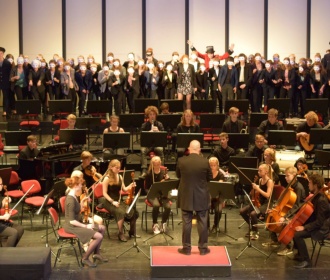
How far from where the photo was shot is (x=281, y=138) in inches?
531

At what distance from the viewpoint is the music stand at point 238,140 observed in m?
13.5

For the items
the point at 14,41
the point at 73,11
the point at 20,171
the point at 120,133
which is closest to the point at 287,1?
the point at 73,11

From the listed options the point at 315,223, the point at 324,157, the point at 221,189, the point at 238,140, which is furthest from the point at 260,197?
the point at 238,140

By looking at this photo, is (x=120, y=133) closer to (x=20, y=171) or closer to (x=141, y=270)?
(x=20, y=171)

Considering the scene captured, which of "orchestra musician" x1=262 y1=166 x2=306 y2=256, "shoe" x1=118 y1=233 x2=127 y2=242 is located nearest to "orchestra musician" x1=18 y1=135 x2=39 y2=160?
"shoe" x1=118 y1=233 x2=127 y2=242

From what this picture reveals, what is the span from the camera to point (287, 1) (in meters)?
21.5

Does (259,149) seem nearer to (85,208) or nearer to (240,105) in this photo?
(240,105)

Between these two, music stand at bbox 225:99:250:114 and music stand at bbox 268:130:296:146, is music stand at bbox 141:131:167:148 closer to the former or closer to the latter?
music stand at bbox 268:130:296:146

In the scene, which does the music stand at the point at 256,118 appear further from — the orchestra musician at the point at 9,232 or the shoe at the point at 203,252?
the orchestra musician at the point at 9,232

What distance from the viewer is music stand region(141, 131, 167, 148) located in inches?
531

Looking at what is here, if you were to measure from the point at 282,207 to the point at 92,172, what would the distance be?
3.33 metres

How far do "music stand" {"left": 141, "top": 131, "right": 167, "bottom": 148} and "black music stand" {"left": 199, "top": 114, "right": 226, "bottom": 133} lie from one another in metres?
1.35

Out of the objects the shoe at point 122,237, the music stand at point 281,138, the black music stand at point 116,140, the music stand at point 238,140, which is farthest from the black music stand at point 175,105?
the shoe at point 122,237

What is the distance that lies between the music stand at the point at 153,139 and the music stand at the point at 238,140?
1.26 meters
